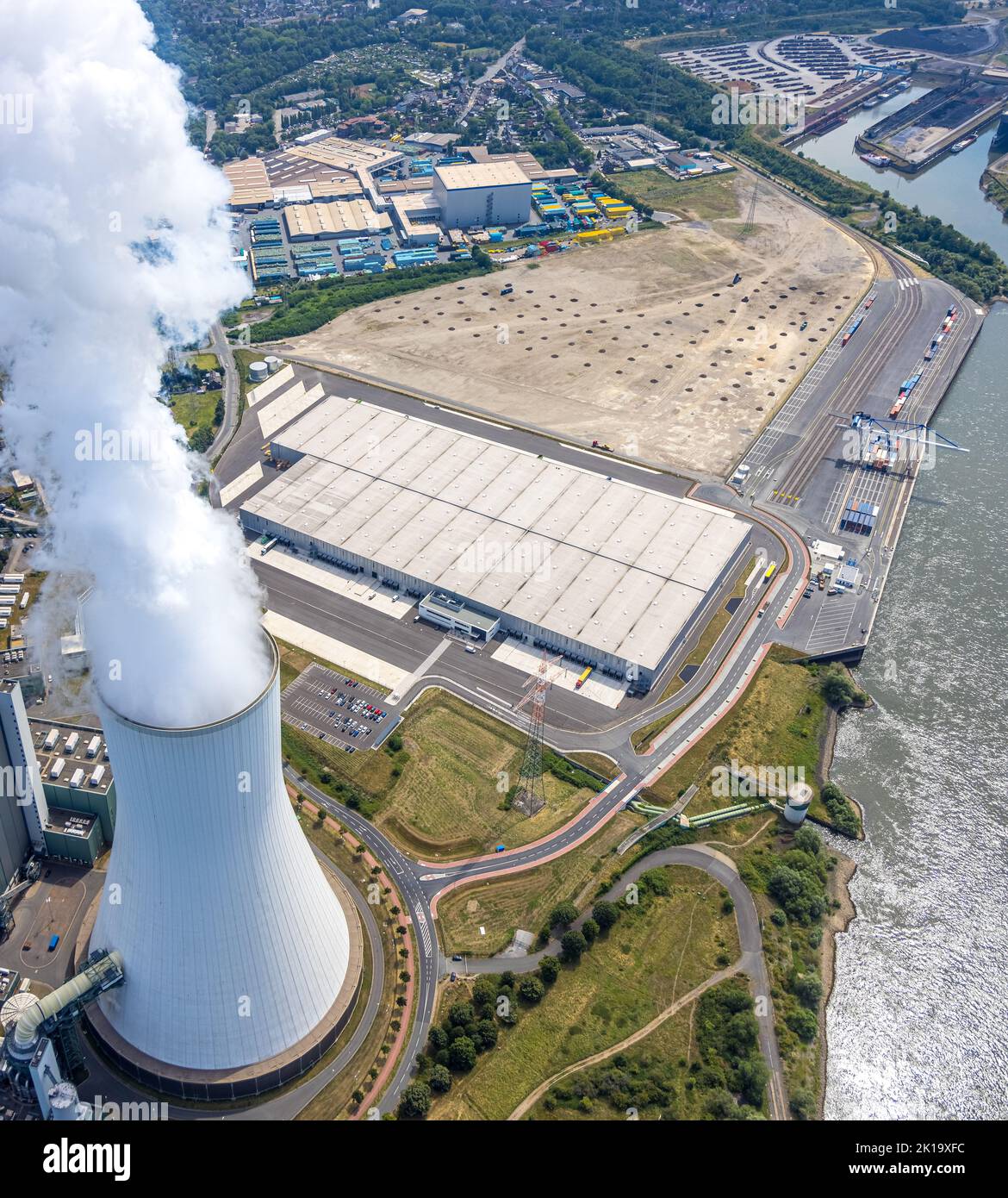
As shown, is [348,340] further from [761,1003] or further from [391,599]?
[761,1003]

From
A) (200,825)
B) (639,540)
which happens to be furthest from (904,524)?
(200,825)

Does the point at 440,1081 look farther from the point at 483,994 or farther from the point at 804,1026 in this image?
the point at 804,1026

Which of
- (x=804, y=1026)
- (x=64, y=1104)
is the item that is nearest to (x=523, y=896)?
(x=804, y=1026)

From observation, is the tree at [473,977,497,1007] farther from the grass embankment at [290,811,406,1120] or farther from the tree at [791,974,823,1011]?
Result: the tree at [791,974,823,1011]

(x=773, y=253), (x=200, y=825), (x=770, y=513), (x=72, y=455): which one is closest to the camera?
(x=72, y=455)

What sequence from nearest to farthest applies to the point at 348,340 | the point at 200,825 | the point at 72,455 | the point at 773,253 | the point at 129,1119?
the point at 72,455 < the point at 200,825 < the point at 129,1119 < the point at 348,340 < the point at 773,253

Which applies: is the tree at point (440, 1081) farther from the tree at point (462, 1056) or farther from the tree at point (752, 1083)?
the tree at point (752, 1083)

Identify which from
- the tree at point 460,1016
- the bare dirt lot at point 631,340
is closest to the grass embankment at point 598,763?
the tree at point 460,1016
